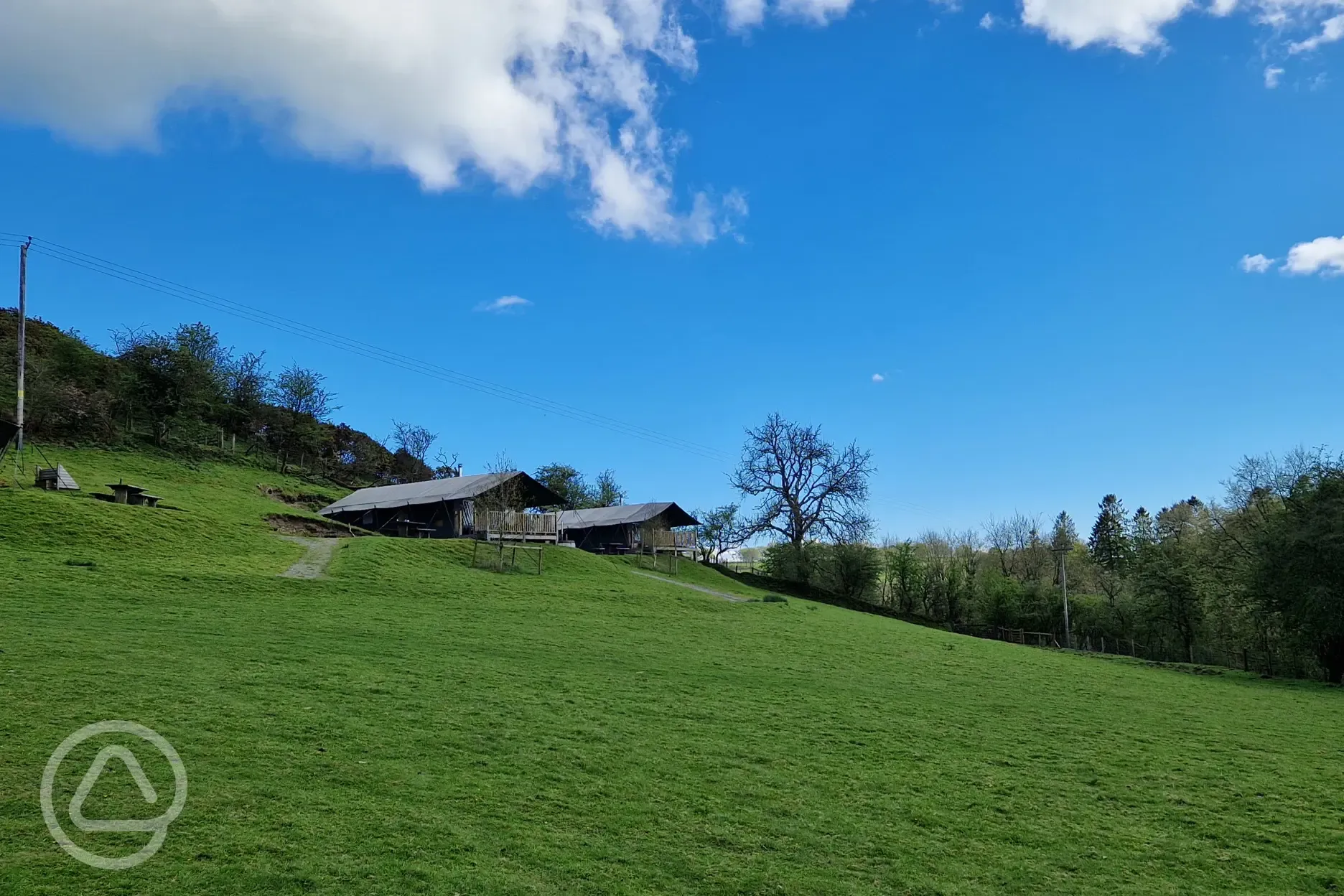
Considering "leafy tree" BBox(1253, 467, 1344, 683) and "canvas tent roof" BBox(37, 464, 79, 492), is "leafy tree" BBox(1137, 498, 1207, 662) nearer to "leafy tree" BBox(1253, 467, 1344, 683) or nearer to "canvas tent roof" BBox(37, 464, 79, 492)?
"leafy tree" BBox(1253, 467, 1344, 683)

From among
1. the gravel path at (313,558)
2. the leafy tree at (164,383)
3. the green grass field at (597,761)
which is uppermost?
the leafy tree at (164,383)

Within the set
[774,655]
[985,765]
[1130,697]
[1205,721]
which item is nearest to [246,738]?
[985,765]

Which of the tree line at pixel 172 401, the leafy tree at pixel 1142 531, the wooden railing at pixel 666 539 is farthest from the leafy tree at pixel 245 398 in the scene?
the leafy tree at pixel 1142 531

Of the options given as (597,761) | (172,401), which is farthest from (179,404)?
(597,761)

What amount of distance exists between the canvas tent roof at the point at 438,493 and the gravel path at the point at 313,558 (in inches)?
441

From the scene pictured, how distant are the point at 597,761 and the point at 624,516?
56103mm

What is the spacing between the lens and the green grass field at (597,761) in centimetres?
730

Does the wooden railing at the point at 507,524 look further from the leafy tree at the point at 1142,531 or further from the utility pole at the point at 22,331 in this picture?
the leafy tree at the point at 1142,531

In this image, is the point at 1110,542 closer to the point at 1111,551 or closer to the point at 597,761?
the point at 1111,551

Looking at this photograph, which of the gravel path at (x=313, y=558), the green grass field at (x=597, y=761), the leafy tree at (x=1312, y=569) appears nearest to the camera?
the green grass field at (x=597, y=761)

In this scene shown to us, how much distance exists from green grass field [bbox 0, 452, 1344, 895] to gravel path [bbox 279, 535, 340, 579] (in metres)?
3.83

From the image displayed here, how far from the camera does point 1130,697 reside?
67.2ft

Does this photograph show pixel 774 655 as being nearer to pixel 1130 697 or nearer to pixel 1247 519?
pixel 1130 697

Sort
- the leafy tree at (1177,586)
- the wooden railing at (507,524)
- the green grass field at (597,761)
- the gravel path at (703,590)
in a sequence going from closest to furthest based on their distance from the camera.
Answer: the green grass field at (597,761) → the gravel path at (703,590) → the wooden railing at (507,524) → the leafy tree at (1177,586)
